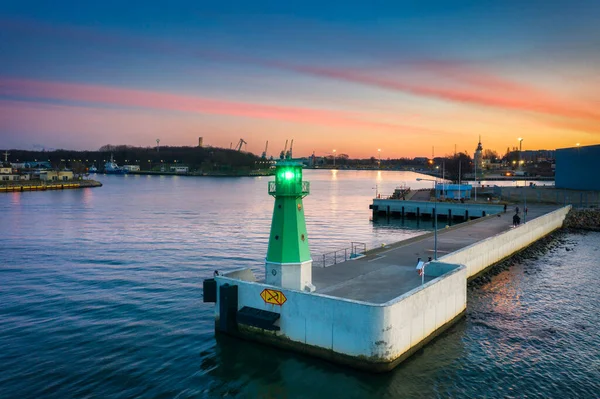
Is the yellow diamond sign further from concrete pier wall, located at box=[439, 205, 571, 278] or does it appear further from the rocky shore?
the rocky shore

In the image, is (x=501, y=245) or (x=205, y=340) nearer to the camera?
(x=205, y=340)

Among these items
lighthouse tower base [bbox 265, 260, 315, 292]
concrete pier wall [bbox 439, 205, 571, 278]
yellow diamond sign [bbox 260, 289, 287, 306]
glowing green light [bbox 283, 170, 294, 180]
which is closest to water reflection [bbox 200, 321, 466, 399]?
yellow diamond sign [bbox 260, 289, 287, 306]

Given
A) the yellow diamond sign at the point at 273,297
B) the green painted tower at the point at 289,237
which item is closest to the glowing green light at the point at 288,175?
the green painted tower at the point at 289,237

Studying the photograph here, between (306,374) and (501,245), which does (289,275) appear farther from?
(501,245)

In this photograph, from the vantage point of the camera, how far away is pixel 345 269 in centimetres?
2323

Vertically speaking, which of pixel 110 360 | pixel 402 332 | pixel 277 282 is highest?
pixel 277 282

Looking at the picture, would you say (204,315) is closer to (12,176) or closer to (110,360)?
(110,360)

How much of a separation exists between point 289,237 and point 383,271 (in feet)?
21.1

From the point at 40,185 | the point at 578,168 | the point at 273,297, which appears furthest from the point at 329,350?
the point at 40,185

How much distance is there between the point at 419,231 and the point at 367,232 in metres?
6.03

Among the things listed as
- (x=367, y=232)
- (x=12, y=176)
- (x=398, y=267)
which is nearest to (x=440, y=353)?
(x=398, y=267)

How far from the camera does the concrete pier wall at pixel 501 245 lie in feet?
89.1

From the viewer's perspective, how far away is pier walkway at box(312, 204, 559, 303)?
62.7 ft

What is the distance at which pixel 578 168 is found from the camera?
258 ft
